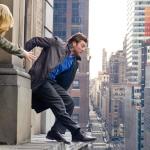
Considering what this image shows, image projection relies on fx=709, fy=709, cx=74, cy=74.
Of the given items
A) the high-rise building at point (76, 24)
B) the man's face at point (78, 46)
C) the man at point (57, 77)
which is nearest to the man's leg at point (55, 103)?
the man at point (57, 77)

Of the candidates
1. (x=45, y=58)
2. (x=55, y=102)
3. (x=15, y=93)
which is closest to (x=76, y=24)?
(x=45, y=58)

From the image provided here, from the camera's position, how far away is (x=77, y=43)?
29.0 feet

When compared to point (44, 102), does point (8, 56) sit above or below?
above

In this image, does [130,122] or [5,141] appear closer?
[5,141]

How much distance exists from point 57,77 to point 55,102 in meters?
0.49

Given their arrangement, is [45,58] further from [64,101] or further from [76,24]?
[76,24]

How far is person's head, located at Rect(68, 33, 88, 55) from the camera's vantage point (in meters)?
8.82

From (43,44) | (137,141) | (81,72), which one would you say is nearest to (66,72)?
(43,44)

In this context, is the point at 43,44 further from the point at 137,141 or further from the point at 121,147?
the point at 121,147

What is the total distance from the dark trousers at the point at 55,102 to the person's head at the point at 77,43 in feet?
1.61

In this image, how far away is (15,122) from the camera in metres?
7.77

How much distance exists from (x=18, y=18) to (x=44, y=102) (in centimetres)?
106

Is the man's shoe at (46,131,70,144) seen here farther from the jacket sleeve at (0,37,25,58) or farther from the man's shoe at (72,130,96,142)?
the jacket sleeve at (0,37,25,58)

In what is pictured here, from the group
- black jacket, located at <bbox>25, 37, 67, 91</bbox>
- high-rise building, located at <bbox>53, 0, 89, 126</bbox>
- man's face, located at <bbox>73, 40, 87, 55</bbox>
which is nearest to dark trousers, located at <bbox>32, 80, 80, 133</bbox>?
black jacket, located at <bbox>25, 37, 67, 91</bbox>
